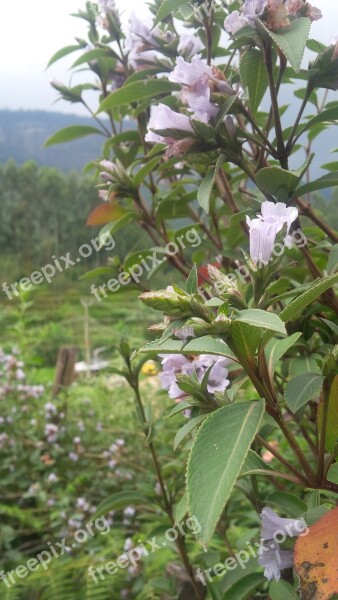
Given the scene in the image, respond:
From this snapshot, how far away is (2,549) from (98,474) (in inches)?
19.1

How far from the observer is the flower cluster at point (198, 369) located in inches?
24.0

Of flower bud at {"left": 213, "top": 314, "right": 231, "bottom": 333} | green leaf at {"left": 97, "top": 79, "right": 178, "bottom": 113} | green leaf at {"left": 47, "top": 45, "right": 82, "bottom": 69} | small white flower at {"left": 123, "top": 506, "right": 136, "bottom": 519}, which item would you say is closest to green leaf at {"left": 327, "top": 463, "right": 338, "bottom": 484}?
flower bud at {"left": 213, "top": 314, "right": 231, "bottom": 333}

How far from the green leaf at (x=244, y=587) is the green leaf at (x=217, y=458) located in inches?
18.1

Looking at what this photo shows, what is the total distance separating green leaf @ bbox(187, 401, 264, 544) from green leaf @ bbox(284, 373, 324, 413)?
8 cm

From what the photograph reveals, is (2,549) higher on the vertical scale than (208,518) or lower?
lower

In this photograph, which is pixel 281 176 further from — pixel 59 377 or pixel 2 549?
pixel 59 377

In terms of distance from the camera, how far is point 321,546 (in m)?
0.42

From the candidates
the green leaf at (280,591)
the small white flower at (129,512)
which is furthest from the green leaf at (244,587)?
the small white flower at (129,512)

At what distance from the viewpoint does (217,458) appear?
1.29ft

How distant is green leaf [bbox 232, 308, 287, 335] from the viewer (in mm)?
Result: 365

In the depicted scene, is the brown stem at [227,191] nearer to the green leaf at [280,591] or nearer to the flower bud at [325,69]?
the flower bud at [325,69]

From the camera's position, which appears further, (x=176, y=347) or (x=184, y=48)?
(x=184, y=48)

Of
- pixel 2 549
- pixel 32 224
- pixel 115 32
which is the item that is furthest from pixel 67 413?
pixel 32 224

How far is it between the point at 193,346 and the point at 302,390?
143mm
